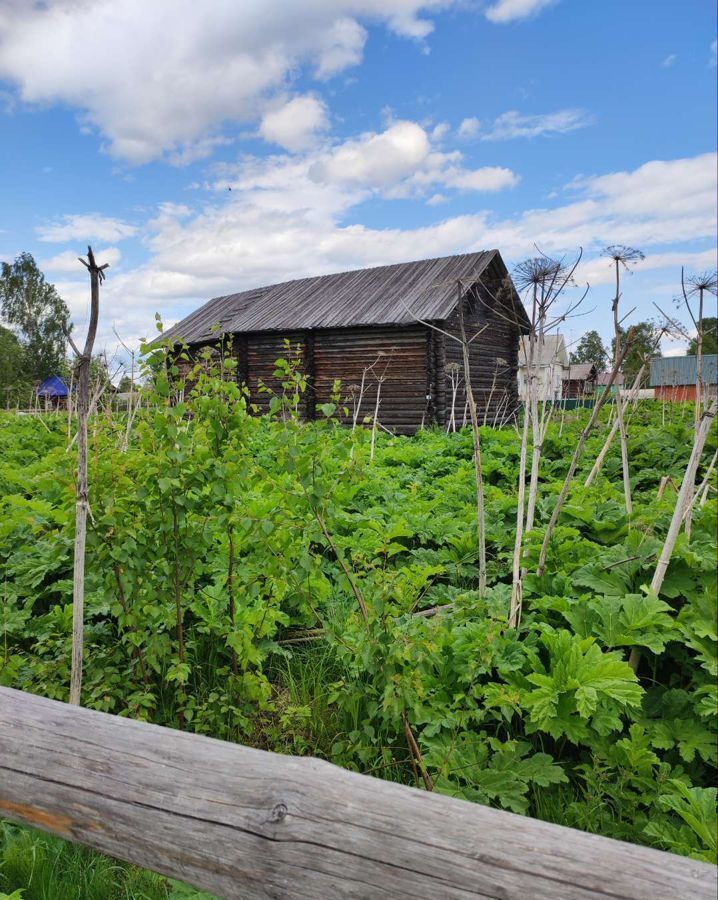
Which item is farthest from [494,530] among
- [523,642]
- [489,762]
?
[489,762]

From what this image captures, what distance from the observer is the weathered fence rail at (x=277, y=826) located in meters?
1.40

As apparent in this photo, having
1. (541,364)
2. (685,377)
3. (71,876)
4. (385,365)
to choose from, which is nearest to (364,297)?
(385,365)

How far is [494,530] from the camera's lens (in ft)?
16.3

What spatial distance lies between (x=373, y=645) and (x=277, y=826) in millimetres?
984

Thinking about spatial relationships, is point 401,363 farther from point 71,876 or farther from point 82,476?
point 71,876

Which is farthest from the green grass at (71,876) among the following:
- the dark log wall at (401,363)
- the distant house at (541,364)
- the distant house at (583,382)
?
the dark log wall at (401,363)

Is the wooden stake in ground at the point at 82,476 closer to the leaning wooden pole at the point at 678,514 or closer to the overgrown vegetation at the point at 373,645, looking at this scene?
the overgrown vegetation at the point at 373,645

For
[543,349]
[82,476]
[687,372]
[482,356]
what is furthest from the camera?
[687,372]

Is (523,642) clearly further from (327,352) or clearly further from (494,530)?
(327,352)

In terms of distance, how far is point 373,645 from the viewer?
2.56 meters

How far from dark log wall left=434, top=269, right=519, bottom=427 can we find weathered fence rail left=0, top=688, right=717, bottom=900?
15.5m

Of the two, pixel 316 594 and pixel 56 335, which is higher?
pixel 56 335

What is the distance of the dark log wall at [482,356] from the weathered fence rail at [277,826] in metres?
15.5

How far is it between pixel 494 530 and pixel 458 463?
408cm
